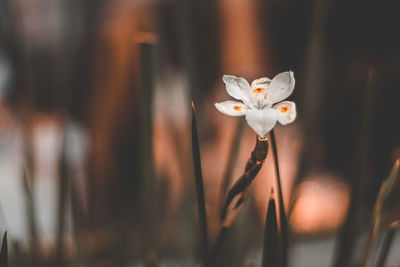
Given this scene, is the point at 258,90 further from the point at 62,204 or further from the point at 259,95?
the point at 62,204

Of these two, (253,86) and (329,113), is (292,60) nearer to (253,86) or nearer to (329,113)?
(329,113)

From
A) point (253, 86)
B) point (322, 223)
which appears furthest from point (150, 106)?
point (322, 223)

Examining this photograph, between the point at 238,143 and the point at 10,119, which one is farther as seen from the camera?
the point at 10,119

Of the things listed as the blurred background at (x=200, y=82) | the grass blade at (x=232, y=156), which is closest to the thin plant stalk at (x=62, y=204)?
the grass blade at (x=232, y=156)

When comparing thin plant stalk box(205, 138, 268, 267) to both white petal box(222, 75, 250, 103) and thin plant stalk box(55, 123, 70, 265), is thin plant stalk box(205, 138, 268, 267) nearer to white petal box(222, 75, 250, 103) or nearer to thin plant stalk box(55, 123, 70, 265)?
white petal box(222, 75, 250, 103)

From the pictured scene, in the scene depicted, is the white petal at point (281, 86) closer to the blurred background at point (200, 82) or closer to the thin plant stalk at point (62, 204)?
the thin plant stalk at point (62, 204)

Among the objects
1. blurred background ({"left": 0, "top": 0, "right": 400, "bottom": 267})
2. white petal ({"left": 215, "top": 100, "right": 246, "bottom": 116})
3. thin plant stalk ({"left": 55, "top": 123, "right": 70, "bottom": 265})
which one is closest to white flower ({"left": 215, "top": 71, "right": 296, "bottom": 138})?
white petal ({"left": 215, "top": 100, "right": 246, "bottom": 116})

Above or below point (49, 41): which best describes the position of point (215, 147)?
below
